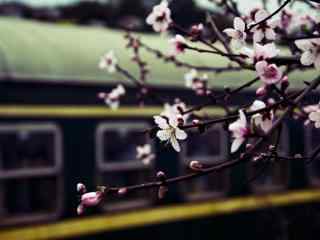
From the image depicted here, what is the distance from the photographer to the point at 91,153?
6426 millimetres

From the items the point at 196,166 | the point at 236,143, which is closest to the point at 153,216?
the point at 196,166

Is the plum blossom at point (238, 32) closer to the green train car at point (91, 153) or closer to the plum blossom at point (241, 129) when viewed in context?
the plum blossom at point (241, 129)

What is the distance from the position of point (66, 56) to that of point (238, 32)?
458cm

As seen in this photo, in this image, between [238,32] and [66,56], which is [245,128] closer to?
[238,32]

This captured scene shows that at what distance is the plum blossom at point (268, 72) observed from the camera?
6.64 feet

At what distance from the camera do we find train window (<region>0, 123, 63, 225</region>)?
228 inches

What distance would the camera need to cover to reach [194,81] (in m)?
4.13

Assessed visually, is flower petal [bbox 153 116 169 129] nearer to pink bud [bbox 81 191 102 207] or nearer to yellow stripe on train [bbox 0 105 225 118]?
pink bud [bbox 81 191 102 207]

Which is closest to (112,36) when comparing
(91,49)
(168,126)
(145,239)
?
(91,49)

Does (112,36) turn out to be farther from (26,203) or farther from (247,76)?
(26,203)

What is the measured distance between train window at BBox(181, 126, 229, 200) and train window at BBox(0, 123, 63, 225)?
1.66 metres

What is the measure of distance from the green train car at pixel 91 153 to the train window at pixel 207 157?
0.04 feet

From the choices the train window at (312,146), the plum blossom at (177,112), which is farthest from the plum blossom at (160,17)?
the train window at (312,146)

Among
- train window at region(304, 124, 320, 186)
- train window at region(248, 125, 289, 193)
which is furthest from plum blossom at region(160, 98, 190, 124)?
train window at region(304, 124, 320, 186)
